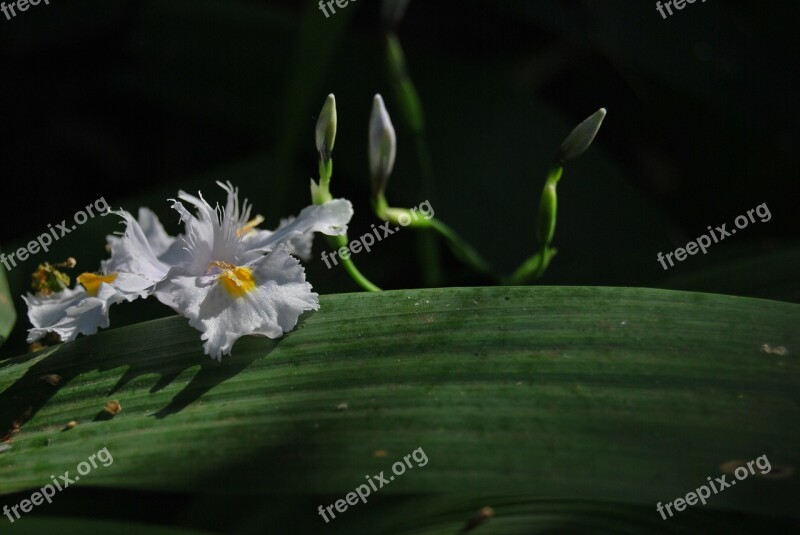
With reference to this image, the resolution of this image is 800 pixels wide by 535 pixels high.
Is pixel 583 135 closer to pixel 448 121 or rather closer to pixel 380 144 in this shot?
pixel 380 144

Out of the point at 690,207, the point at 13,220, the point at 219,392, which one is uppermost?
the point at 13,220

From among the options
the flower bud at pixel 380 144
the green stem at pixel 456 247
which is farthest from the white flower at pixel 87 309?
the green stem at pixel 456 247

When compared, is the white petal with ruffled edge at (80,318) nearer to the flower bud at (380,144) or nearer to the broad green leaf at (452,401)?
the broad green leaf at (452,401)

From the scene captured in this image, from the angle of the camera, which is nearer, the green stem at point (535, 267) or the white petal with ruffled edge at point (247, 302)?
the white petal with ruffled edge at point (247, 302)

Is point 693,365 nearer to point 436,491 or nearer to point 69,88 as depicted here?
point 436,491

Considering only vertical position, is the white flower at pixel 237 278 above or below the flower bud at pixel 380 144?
below

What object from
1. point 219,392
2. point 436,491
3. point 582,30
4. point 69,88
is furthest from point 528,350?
point 69,88

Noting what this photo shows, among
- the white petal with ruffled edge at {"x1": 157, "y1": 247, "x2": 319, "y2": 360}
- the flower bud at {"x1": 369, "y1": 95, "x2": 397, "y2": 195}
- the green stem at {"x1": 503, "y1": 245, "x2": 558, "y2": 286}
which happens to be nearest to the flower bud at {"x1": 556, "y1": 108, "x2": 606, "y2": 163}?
the green stem at {"x1": 503, "y1": 245, "x2": 558, "y2": 286}

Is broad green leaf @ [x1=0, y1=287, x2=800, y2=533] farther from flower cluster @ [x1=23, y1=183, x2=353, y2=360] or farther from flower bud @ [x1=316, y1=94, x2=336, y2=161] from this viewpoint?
flower bud @ [x1=316, y1=94, x2=336, y2=161]
